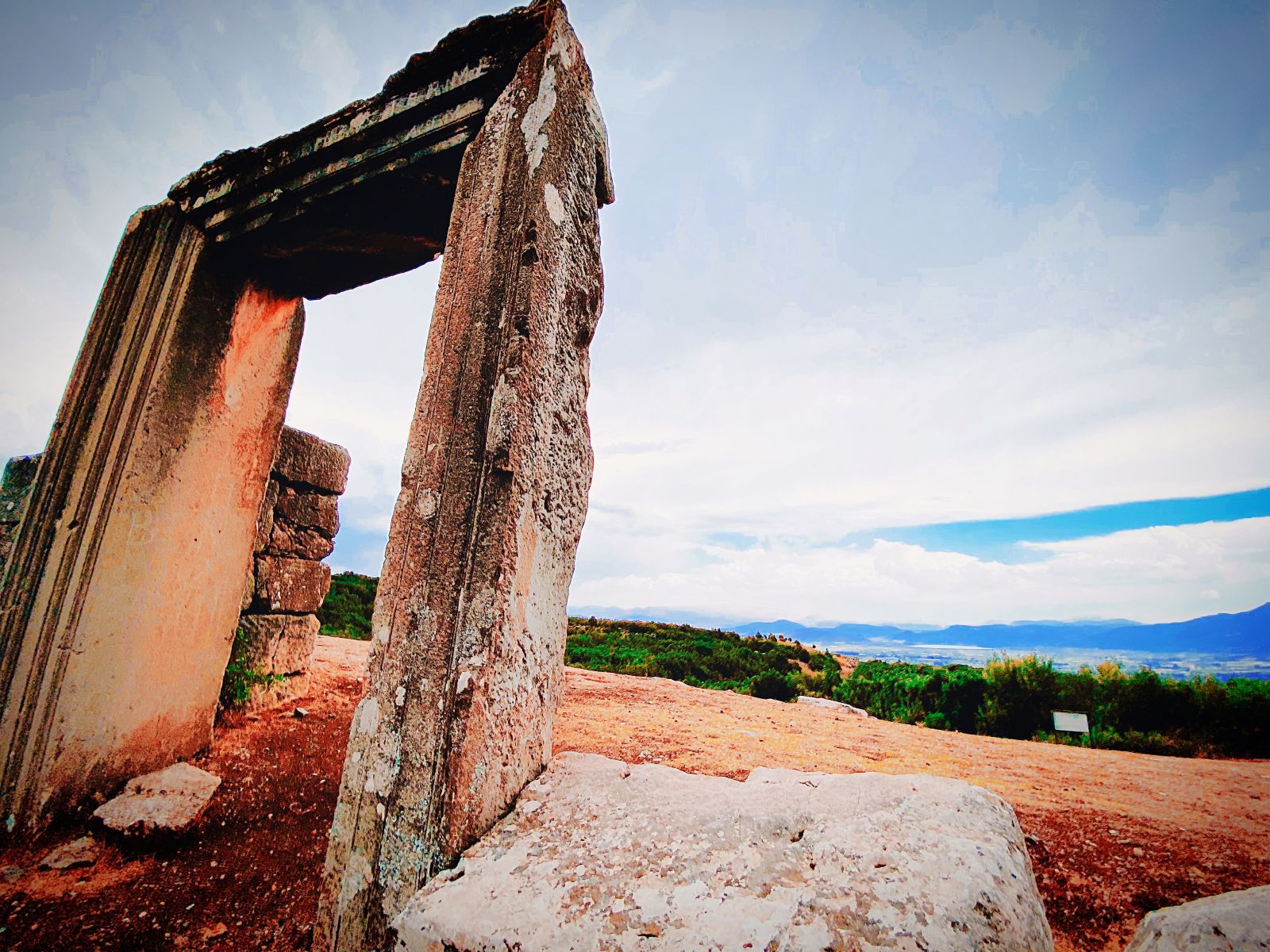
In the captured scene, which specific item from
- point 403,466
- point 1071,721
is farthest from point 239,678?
point 1071,721

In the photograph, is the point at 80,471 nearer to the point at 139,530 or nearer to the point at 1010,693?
the point at 139,530

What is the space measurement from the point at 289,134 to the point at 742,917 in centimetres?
372

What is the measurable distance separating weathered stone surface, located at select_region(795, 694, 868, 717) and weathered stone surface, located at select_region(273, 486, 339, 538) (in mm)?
6368

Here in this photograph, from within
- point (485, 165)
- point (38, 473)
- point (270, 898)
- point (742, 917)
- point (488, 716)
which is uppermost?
point (485, 165)

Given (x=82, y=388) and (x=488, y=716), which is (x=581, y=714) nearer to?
(x=488, y=716)

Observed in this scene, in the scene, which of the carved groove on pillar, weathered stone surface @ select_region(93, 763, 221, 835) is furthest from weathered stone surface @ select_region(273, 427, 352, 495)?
weathered stone surface @ select_region(93, 763, 221, 835)

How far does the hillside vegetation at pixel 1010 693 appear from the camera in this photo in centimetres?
596

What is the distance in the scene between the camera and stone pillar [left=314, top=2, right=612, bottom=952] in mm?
1403

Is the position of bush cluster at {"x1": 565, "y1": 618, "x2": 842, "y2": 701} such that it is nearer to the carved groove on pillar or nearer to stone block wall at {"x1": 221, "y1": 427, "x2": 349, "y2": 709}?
stone block wall at {"x1": 221, "y1": 427, "x2": 349, "y2": 709}

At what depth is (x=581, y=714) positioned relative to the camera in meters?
4.66

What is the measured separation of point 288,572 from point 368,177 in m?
2.89

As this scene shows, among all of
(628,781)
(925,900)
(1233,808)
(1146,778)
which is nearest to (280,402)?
(628,781)

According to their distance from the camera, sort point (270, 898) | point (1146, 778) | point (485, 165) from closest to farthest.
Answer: point (485, 165) → point (270, 898) → point (1146, 778)

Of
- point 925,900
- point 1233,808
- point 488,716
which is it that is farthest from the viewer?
point 1233,808
